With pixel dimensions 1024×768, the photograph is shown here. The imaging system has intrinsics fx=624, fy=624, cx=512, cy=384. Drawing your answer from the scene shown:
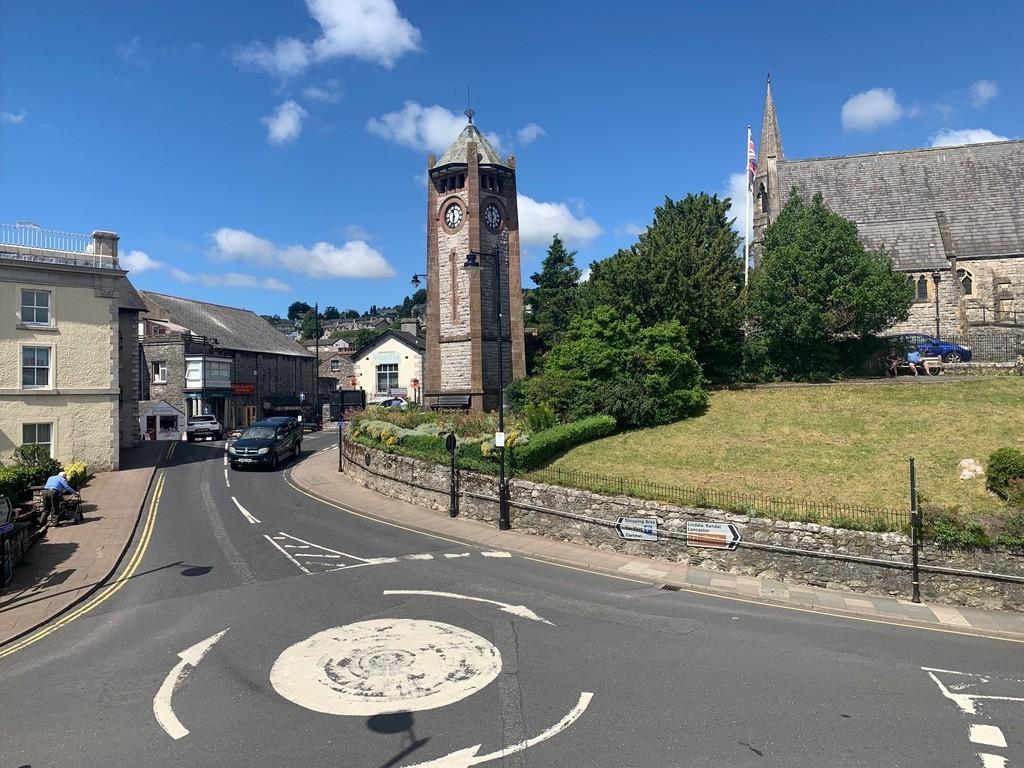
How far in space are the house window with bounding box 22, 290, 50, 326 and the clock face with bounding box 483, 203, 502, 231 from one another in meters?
23.5

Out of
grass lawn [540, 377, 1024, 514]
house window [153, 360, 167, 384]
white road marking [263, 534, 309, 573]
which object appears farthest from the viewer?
house window [153, 360, 167, 384]

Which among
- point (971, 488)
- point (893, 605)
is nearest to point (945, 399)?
point (971, 488)

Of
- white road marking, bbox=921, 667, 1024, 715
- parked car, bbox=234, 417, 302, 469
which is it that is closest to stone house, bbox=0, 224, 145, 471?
parked car, bbox=234, 417, 302, 469

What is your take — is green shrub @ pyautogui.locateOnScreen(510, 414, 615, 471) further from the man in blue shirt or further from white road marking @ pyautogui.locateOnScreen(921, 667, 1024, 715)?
the man in blue shirt

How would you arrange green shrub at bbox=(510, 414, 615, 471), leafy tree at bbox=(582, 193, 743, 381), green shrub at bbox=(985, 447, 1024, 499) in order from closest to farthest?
1. green shrub at bbox=(985, 447, 1024, 499)
2. green shrub at bbox=(510, 414, 615, 471)
3. leafy tree at bbox=(582, 193, 743, 381)

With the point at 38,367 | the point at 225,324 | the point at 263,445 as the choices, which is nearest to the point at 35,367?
the point at 38,367

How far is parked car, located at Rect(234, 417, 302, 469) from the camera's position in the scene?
31.2m

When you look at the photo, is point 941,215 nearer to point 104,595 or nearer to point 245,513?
point 245,513

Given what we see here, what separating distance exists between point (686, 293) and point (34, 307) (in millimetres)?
31510

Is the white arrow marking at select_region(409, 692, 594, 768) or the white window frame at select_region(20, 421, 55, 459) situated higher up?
the white window frame at select_region(20, 421, 55, 459)

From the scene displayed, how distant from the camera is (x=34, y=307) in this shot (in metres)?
28.2

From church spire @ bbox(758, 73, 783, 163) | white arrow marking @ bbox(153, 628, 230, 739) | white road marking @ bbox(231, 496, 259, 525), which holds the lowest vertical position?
white arrow marking @ bbox(153, 628, 230, 739)

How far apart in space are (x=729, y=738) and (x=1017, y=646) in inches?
328

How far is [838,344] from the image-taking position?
120ft
